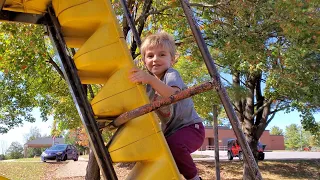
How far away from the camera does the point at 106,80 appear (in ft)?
6.02

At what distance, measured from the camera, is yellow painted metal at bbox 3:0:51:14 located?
Answer: 183cm

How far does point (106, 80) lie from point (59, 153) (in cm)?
2294

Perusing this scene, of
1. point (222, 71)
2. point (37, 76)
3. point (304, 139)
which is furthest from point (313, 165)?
point (304, 139)

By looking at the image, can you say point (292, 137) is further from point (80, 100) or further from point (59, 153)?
point (80, 100)

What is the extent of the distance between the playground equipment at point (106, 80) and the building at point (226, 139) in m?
46.9

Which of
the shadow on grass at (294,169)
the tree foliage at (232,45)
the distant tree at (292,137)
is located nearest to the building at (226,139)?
the distant tree at (292,137)

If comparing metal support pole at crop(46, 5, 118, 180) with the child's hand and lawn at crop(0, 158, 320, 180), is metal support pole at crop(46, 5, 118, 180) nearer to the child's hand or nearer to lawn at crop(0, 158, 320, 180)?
the child's hand

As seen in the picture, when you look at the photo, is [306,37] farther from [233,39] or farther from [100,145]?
[100,145]

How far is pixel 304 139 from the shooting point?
77.3 metres

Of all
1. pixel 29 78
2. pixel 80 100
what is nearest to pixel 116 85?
pixel 80 100

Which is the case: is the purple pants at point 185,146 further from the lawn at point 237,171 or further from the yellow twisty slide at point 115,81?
the lawn at point 237,171

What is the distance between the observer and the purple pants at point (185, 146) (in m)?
1.94

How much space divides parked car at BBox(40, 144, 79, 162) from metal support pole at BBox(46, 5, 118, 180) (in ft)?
73.5

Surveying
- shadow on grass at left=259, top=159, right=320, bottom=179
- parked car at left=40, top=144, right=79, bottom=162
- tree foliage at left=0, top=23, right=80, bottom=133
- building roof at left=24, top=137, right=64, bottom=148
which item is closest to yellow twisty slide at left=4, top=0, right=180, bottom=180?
tree foliage at left=0, top=23, right=80, bottom=133
